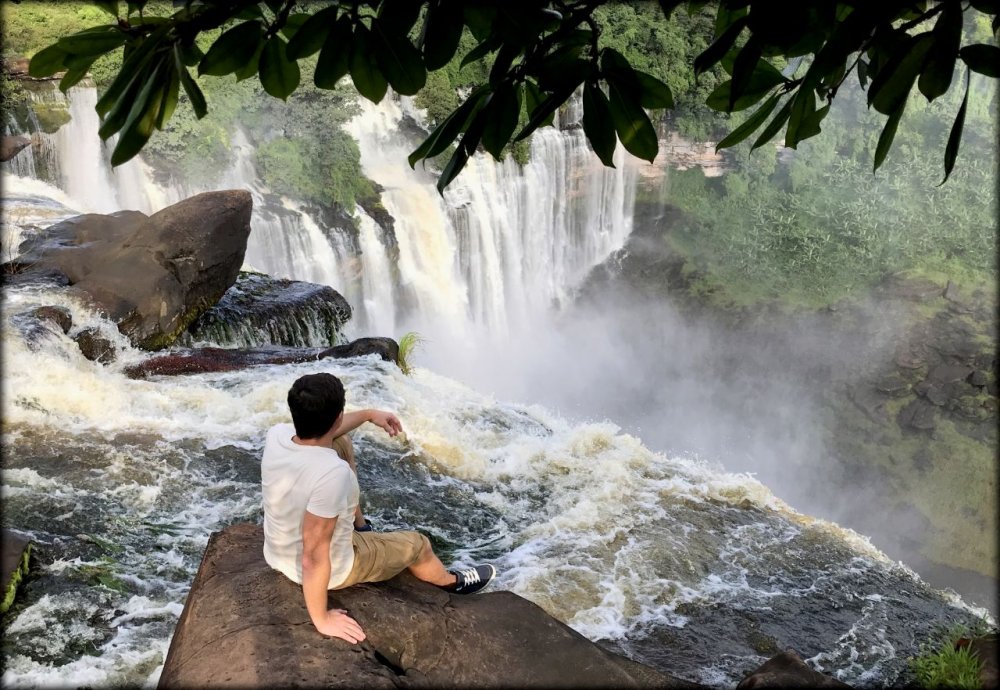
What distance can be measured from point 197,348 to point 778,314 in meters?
13.7

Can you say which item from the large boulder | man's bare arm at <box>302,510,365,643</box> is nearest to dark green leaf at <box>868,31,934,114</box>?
man's bare arm at <box>302,510,365,643</box>

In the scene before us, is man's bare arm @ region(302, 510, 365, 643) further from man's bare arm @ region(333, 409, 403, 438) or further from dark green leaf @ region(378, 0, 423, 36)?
dark green leaf @ region(378, 0, 423, 36)

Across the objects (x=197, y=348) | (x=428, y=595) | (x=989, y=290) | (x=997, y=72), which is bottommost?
(x=989, y=290)

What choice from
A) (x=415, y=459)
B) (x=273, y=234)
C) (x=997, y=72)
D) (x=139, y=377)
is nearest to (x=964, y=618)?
(x=415, y=459)

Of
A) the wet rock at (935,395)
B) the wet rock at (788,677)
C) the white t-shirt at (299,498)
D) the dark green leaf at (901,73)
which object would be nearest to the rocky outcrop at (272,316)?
the white t-shirt at (299,498)

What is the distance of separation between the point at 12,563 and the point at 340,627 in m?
2.39

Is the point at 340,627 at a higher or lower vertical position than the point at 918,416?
higher

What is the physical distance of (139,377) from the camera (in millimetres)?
7512

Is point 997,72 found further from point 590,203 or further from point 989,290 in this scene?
point 989,290

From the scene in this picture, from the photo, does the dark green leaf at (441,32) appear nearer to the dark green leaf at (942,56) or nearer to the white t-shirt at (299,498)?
the dark green leaf at (942,56)

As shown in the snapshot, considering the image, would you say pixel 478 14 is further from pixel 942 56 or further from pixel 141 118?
pixel 942 56

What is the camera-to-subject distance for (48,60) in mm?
959

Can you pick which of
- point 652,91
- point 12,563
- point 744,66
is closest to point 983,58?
point 744,66

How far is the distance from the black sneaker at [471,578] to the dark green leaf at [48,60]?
9.23 feet
